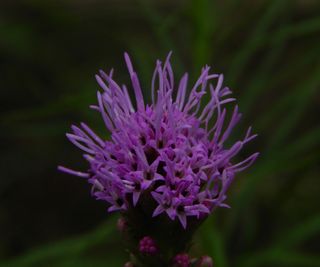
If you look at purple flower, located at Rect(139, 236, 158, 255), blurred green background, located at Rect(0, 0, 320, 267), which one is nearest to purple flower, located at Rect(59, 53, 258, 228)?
purple flower, located at Rect(139, 236, 158, 255)

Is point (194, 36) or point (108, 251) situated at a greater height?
point (194, 36)

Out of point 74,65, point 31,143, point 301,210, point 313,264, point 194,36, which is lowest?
point 313,264

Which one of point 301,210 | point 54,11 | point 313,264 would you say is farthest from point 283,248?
point 54,11

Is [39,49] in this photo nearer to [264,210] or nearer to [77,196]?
[77,196]

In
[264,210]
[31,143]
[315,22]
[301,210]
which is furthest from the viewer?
[31,143]

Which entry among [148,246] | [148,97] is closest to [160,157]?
[148,246]

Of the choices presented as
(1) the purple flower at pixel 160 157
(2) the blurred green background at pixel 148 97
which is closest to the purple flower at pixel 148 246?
(1) the purple flower at pixel 160 157

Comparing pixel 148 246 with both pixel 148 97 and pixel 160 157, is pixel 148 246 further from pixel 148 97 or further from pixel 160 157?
pixel 148 97
